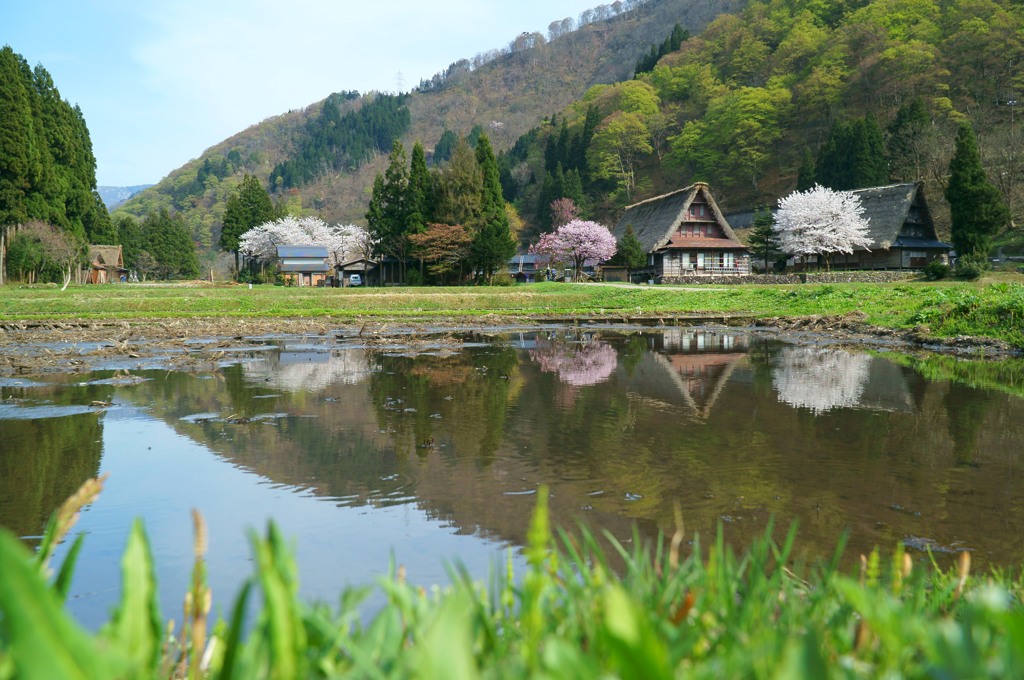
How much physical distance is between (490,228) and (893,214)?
27876 millimetres

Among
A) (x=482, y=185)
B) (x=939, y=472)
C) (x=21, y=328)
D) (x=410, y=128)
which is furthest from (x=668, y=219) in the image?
(x=410, y=128)

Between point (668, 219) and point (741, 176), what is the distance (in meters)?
27.6

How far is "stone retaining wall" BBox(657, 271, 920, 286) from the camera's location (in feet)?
125

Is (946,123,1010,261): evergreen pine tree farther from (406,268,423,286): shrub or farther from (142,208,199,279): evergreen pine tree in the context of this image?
(142,208,199,279): evergreen pine tree

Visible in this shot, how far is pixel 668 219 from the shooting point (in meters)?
51.7

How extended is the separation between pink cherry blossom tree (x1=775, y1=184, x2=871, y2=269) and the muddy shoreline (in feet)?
84.5

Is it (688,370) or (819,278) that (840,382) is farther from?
(819,278)

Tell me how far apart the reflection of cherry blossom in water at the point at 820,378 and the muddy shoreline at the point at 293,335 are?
2.57m

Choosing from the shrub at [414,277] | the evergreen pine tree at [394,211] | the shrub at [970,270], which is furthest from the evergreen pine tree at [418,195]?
the shrub at [970,270]

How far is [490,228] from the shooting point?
44312 mm

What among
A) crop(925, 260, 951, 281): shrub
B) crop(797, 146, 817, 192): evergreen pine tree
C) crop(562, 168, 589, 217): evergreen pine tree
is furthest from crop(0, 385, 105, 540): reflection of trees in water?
crop(562, 168, 589, 217): evergreen pine tree

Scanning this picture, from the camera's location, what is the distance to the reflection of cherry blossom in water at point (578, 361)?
10977 mm

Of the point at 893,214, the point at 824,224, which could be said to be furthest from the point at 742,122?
the point at 824,224

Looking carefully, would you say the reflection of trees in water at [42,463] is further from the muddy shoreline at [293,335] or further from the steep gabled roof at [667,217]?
the steep gabled roof at [667,217]
